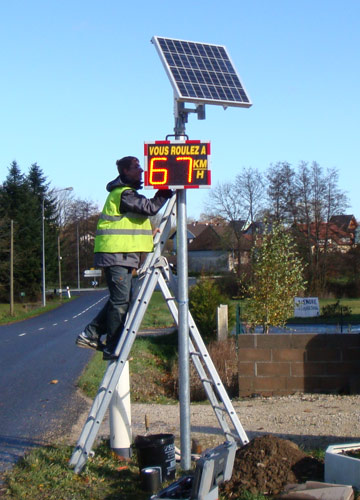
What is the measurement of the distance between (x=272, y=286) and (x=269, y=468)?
11.8m

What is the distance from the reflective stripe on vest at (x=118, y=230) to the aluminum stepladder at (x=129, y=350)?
261 millimetres

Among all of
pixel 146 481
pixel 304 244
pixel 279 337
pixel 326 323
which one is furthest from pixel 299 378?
pixel 304 244

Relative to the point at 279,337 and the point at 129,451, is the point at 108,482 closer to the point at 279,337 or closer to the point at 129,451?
the point at 129,451

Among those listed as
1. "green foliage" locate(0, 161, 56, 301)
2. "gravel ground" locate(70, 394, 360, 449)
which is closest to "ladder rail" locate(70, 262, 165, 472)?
"gravel ground" locate(70, 394, 360, 449)

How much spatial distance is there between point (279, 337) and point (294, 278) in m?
6.01

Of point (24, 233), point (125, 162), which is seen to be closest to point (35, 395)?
point (125, 162)

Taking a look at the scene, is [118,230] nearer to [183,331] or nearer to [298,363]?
[183,331]

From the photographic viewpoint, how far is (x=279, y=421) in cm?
805

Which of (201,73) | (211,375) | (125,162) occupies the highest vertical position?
(201,73)

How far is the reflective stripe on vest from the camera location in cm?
589

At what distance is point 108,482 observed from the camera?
5715 mm

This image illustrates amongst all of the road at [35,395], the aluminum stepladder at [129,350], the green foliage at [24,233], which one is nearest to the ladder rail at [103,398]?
the aluminum stepladder at [129,350]

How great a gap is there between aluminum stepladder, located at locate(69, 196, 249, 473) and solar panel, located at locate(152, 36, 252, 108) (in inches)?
36.7

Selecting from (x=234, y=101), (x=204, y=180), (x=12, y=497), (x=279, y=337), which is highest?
(x=234, y=101)
